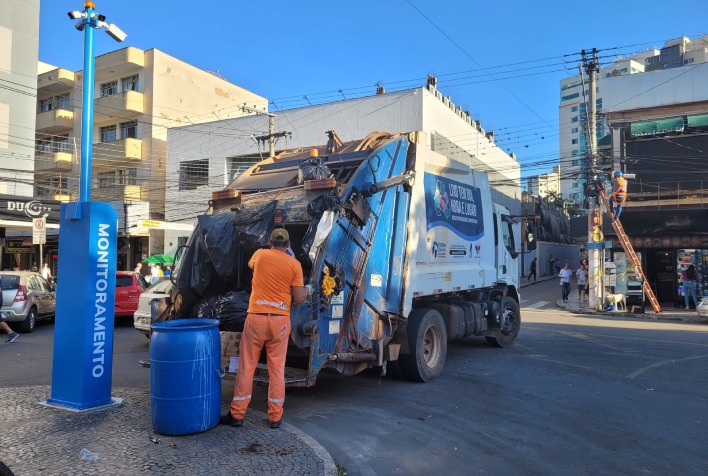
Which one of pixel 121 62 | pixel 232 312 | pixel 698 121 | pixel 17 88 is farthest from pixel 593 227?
pixel 121 62

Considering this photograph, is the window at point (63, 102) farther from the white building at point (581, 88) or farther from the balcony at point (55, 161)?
the white building at point (581, 88)

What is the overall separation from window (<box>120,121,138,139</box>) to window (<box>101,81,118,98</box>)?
6.78 ft

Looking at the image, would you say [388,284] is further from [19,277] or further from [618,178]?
[618,178]

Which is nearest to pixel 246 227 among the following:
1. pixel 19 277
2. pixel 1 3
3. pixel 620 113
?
pixel 19 277

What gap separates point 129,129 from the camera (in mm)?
33375

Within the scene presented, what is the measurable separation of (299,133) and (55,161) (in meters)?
16.1

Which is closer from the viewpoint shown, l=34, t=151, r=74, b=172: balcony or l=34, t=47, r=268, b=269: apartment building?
l=34, t=47, r=268, b=269: apartment building

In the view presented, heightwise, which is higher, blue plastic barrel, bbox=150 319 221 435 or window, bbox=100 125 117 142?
window, bbox=100 125 117 142

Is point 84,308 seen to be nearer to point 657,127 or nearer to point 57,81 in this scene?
point 657,127

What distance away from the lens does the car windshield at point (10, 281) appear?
12.6 meters

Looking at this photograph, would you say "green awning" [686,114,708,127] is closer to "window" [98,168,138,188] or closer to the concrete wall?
the concrete wall

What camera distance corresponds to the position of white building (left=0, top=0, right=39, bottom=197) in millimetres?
25203

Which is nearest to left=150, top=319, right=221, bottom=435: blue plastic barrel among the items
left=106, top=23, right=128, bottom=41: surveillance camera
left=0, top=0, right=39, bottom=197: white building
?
left=106, top=23, right=128, bottom=41: surveillance camera

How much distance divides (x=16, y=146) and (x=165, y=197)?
27.7 ft
